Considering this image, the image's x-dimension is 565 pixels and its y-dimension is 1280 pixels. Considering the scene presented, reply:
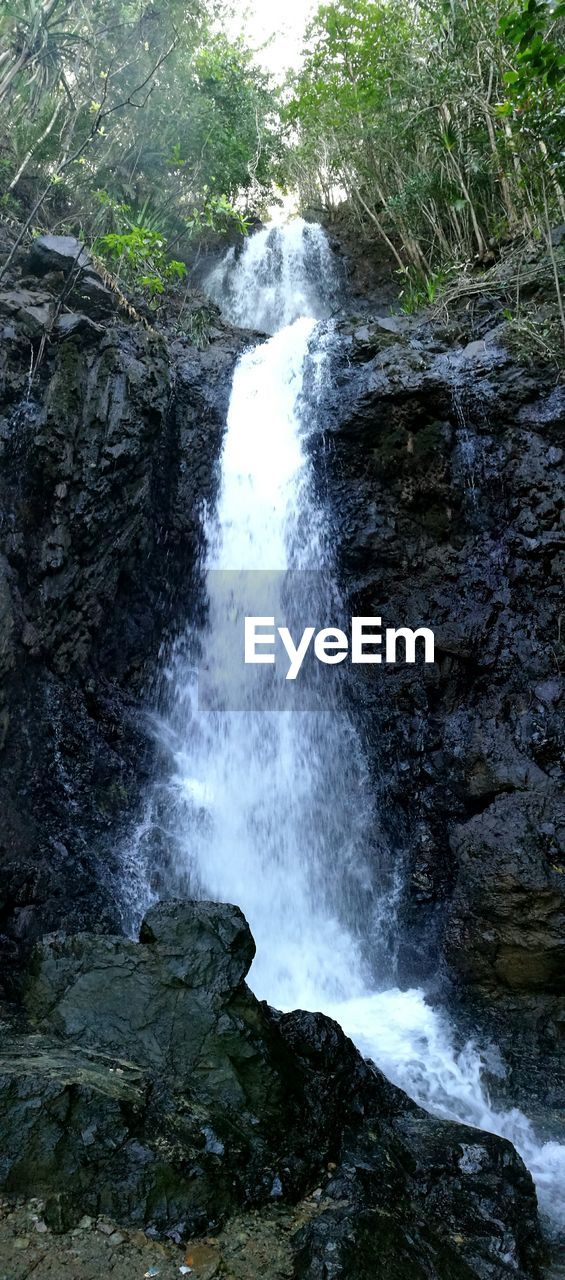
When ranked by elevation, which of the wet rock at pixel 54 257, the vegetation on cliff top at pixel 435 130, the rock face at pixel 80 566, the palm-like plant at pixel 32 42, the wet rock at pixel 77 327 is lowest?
the rock face at pixel 80 566

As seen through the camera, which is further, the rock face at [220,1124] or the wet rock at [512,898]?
the wet rock at [512,898]

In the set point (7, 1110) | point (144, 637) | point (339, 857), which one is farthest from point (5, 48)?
point (7, 1110)

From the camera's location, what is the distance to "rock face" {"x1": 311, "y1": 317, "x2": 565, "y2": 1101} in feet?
20.6

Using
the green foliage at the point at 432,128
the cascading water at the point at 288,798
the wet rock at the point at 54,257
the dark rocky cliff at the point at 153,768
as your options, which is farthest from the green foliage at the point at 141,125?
the cascading water at the point at 288,798

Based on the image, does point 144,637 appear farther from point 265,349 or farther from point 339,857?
point 265,349

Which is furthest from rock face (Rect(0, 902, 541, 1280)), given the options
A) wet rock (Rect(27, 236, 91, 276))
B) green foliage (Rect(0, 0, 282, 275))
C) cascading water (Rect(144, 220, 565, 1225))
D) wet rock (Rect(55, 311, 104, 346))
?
green foliage (Rect(0, 0, 282, 275))

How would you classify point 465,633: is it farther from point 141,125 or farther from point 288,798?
point 141,125

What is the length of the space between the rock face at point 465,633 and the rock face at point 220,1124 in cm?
189

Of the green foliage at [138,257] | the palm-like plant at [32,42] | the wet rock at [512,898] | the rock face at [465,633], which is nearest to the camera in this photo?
the wet rock at [512,898]

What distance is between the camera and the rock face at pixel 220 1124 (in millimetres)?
3248

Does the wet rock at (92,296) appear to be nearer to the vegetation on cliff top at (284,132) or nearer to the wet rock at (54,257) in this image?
the wet rock at (54,257)

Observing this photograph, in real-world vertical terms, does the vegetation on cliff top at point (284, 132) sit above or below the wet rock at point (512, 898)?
above

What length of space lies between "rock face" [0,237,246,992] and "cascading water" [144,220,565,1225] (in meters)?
0.44

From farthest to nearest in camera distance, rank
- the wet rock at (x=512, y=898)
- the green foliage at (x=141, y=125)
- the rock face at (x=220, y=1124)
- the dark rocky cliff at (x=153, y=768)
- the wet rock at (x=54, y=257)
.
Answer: the green foliage at (x=141, y=125) → the wet rock at (x=54, y=257) → the wet rock at (x=512, y=898) → the dark rocky cliff at (x=153, y=768) → the rock face at (x=220, y=1124)
